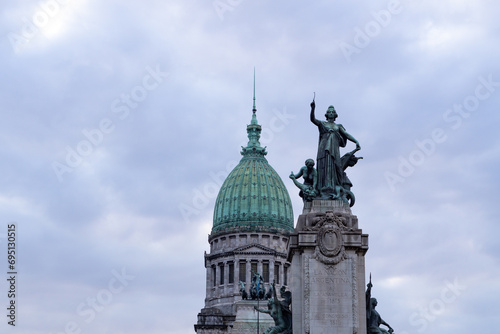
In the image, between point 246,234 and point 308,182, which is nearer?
point 308,182

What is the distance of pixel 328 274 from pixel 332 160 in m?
5.14

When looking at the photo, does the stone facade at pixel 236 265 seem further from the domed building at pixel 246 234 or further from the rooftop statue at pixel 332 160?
the rooftop statue at pixel 332 160

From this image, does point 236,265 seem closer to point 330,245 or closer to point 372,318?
point 372,318

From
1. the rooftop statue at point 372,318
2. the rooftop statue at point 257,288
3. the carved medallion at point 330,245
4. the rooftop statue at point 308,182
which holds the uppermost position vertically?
the rooftop statue at point 257,288

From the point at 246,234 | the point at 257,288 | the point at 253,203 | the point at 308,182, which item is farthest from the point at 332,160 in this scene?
the point at 253,203

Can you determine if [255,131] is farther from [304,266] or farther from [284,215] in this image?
[304,266]

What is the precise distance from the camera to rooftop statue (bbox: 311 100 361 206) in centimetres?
3944

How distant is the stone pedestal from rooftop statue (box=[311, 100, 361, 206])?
1.18 m

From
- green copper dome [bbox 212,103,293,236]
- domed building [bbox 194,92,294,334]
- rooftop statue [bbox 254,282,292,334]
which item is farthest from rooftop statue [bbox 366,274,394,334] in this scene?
green copper dome [bbox 212,103,293,236]

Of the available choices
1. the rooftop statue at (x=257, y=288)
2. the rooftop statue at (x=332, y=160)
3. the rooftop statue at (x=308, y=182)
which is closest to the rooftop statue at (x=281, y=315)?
the rooftop statue at (x=308, y=182)

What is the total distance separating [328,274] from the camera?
123ft

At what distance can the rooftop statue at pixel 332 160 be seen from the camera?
39.4 m

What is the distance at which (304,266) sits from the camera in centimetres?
3778

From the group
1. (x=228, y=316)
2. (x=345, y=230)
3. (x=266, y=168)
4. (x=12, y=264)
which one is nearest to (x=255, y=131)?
(x=266, y=168)
